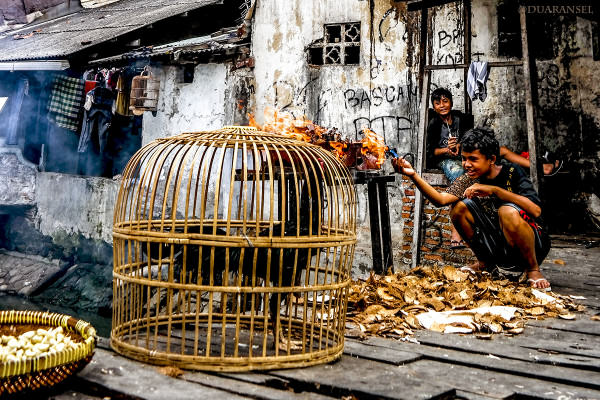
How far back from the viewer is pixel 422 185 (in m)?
5.19

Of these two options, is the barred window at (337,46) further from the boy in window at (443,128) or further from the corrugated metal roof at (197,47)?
the boy in window at (443,128)

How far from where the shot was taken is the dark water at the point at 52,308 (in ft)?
33.9

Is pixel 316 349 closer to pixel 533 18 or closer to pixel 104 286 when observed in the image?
pixel 533 18

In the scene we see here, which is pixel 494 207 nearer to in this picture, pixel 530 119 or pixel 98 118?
pixel 530 119

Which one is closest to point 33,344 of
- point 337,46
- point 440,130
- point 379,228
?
point 379,228

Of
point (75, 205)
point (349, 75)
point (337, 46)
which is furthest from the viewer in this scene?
point (75, 205)

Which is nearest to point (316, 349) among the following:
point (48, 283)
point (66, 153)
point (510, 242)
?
point (510, 242)

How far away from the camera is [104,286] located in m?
11.3

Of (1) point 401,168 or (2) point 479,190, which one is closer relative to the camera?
(1) point 401,168

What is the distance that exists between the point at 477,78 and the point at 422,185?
8.31 feet

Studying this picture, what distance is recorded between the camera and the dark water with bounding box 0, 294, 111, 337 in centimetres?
1034

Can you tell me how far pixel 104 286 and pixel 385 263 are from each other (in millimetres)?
6648

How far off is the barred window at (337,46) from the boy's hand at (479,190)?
454 centimetres

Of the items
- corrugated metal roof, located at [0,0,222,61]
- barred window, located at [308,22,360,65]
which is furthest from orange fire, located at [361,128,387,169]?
corrugated metal roof, located at [0,0,222,61]
